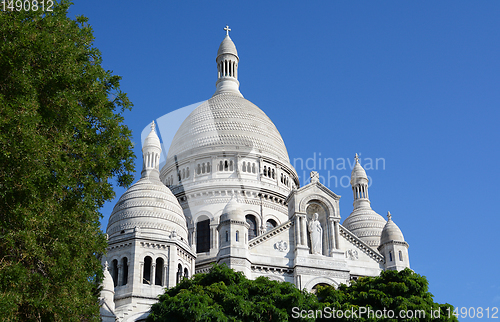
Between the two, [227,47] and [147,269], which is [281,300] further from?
[227,47]

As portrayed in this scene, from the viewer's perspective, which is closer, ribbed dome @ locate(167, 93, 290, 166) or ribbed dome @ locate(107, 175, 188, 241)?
ribbed dome @ locate(107, 175, 188, 241)

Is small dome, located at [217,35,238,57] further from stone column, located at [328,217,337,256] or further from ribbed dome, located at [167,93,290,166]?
stone column, located at [328,217,337,256]

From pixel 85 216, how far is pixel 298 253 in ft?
65.8

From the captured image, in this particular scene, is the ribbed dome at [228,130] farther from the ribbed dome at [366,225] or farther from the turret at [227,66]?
the ribbed dome at [366,225]

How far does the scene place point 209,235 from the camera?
150 feet

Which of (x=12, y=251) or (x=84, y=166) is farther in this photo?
(x=84, y=166)

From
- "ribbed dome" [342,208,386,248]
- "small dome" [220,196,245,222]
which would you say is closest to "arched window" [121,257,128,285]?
"small dome" [220,196,245,222]

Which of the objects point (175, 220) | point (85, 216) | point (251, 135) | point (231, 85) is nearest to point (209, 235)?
point (175, 220)

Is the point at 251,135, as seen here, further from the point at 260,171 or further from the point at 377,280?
the point at 377,280

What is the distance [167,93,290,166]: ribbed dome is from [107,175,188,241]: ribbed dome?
10.8 m

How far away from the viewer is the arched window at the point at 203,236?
150 ft

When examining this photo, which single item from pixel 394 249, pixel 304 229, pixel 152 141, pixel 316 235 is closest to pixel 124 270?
pixel 304 229

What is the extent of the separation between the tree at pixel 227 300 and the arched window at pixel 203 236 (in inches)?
736

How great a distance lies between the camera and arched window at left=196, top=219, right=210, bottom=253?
45.7m
